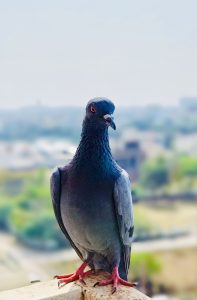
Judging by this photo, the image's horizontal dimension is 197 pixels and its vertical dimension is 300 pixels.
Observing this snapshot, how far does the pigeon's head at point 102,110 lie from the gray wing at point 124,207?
117 millimetres

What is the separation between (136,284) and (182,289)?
1087 centimetres

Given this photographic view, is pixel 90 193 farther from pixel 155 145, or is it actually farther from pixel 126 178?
pixel 155 145

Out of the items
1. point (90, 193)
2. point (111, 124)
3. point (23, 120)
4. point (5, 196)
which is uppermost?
point (23, 120)

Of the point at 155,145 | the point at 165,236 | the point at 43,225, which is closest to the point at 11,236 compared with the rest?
the point at 43,225

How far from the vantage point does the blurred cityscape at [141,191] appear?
1178cm

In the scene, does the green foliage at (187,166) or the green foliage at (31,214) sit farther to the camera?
the green foliage at (187,166)

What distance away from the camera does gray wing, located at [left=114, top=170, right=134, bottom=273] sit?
1.16 m

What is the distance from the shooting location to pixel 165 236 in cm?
1416

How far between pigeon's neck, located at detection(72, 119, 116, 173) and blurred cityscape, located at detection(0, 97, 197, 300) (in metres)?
8.50

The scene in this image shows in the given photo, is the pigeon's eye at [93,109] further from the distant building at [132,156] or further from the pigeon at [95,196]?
the distant building at [132,156]

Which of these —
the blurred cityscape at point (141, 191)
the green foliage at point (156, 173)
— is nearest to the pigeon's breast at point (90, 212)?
the blurred cityscape at point (141, 191)

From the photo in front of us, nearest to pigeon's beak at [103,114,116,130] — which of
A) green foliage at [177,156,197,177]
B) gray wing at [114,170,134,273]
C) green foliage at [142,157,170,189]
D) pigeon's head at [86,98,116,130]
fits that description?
pigeon's head at [86,98,116,130]

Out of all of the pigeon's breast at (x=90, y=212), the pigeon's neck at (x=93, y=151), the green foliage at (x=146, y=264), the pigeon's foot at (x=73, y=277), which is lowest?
the pigeon's foot at (x=73, y=277)

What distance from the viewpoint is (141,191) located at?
10422 millimetres
